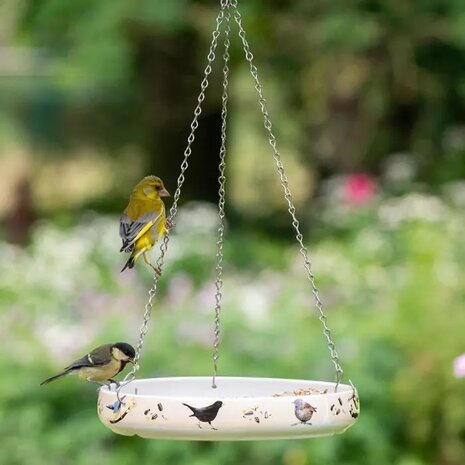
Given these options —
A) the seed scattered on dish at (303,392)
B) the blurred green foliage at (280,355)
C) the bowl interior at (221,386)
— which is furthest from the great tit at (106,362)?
the blurred green foliage at (280,355)

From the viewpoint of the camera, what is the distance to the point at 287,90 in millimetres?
12000

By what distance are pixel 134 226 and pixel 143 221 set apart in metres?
0.02

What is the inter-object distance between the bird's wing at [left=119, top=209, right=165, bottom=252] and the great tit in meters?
0.26

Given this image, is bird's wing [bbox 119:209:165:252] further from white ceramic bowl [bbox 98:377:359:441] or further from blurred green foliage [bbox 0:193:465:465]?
blurred green foliage [bbox 0:193:465:465]

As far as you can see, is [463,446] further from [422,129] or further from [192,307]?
[422,129]

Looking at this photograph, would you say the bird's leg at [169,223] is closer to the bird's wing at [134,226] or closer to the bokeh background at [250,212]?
the bird's wing at [134,226]

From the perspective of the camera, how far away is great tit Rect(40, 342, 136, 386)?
2877 mm

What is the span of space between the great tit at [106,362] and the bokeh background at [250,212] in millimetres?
2466

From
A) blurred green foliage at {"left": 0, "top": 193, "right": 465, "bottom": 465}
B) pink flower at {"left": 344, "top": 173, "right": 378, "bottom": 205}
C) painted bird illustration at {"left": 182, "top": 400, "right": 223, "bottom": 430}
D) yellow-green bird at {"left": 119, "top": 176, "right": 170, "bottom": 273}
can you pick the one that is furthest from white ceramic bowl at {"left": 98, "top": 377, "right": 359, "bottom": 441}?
pink flower at {"left": 344, "top": 173, "right": 378, "bottom": 205}

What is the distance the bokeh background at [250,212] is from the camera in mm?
5566

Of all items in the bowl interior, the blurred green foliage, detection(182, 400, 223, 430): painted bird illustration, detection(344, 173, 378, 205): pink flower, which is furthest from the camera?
detection(344, 173, 378, 205): pink flower

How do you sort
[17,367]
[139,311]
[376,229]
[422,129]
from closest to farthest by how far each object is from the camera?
[17,367]
[139,311]
[376,229]
[422,129]

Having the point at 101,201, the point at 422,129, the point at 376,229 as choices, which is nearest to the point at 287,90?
the point at 422,129

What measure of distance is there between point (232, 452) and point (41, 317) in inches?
75.5
